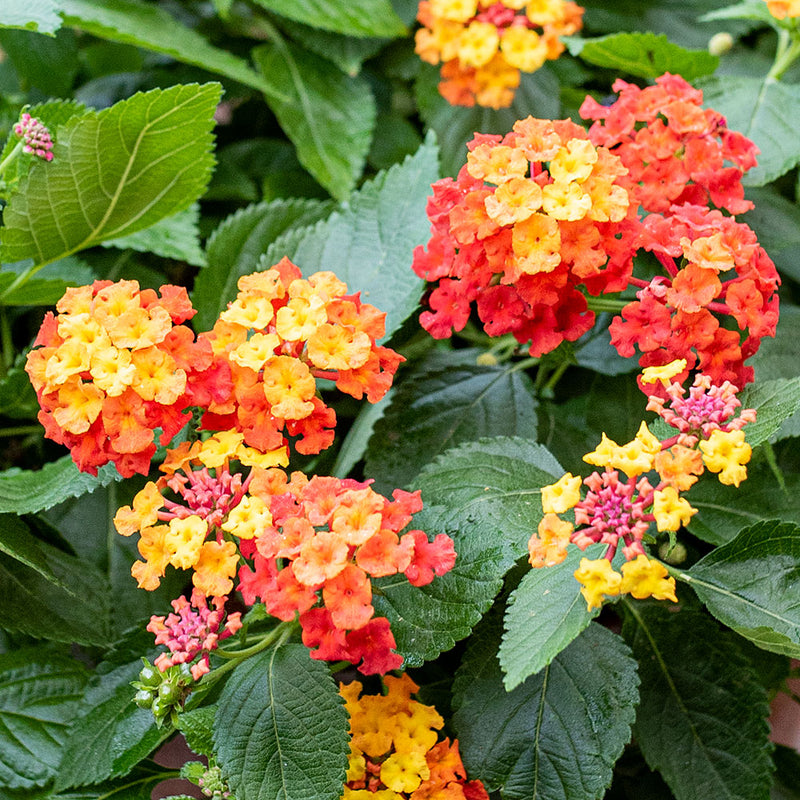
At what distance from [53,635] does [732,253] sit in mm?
674

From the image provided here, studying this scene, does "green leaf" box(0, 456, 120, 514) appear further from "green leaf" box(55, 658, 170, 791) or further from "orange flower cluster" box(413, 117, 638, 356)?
"orange flower cluster" box(413, 117, 638, 356)

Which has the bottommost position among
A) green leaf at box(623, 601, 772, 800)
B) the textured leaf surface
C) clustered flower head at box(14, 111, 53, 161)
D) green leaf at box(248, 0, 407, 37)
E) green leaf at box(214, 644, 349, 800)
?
green leaf at box(623, 601, 772, 800)

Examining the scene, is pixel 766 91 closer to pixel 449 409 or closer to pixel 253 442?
pixel 449 409

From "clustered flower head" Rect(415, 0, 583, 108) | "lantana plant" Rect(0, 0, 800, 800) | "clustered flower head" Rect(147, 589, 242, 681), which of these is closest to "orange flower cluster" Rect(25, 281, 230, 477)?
"lantana plant" Rect(0, 0, 800, 800)

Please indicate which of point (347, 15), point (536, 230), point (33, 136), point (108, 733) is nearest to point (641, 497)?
point (536, 230)

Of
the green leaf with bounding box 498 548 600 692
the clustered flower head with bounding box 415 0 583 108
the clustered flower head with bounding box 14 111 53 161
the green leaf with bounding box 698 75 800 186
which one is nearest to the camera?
the green leaf with bounding box 498 548 600 692

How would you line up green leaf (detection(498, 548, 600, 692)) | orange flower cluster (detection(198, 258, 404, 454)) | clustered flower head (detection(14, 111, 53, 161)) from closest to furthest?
green leaf (detection(498, 548, 600, 692)), orange flower cluster (detection(198, 258, 404, 454)), clustered flower head (detection(14, 111, 53, 161))

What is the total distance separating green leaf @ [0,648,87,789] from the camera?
32.1 inches

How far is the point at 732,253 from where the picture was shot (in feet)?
2.20

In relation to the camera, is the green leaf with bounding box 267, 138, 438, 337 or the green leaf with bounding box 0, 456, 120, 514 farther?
the green leaf with bounding box 267, 138, 438, 337

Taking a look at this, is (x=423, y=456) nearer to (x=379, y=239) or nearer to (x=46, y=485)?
(x=379, y=239)

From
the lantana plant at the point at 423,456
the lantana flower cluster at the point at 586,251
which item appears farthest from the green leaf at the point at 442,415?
the lantana flower cluster at the point at 586,251

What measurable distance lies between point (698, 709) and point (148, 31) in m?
0.92

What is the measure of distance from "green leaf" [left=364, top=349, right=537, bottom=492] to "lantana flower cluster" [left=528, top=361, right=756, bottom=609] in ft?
0.84
